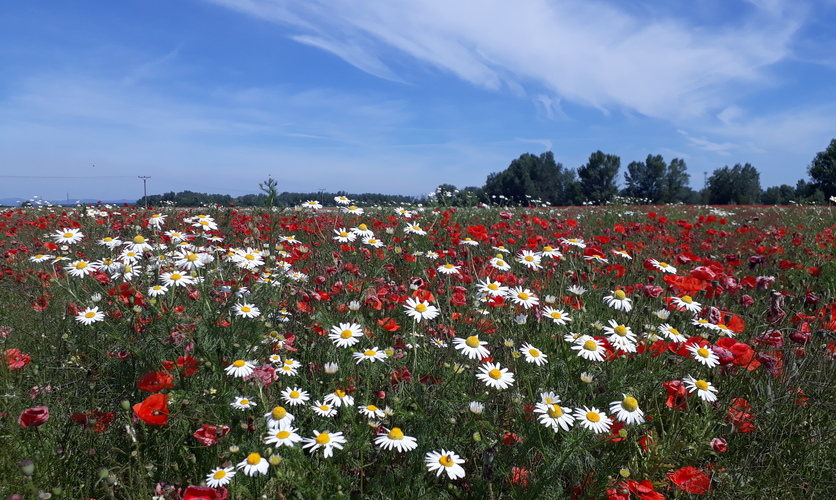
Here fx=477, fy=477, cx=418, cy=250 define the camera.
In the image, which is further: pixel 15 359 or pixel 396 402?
pixel 15 359

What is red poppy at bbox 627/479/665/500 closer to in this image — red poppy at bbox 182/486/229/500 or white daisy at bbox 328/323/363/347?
white daisy at bbox 328/323/363/347

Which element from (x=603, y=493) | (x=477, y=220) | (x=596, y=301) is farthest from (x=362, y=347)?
(x=477, y=220)

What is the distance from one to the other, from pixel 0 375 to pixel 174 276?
1.04 metres

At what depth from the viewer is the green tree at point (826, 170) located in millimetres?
34500

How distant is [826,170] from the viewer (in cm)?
3600

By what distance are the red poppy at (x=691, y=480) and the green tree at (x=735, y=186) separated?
66879 mm

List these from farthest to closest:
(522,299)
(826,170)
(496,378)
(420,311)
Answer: (826,170)
(522,299)
(420,311)
(496,378)

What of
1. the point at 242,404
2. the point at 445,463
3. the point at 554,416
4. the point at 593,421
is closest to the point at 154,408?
the point at 242,404

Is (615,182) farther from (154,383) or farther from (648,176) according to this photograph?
(154,383)

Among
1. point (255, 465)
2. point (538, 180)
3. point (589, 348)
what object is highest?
point (538, 180)

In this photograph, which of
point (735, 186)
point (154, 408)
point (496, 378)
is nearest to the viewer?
point (154, 408)

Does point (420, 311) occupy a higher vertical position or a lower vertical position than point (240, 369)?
higher

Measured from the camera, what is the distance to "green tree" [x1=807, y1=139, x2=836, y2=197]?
113 ft

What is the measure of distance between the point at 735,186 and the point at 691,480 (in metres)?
70.0
